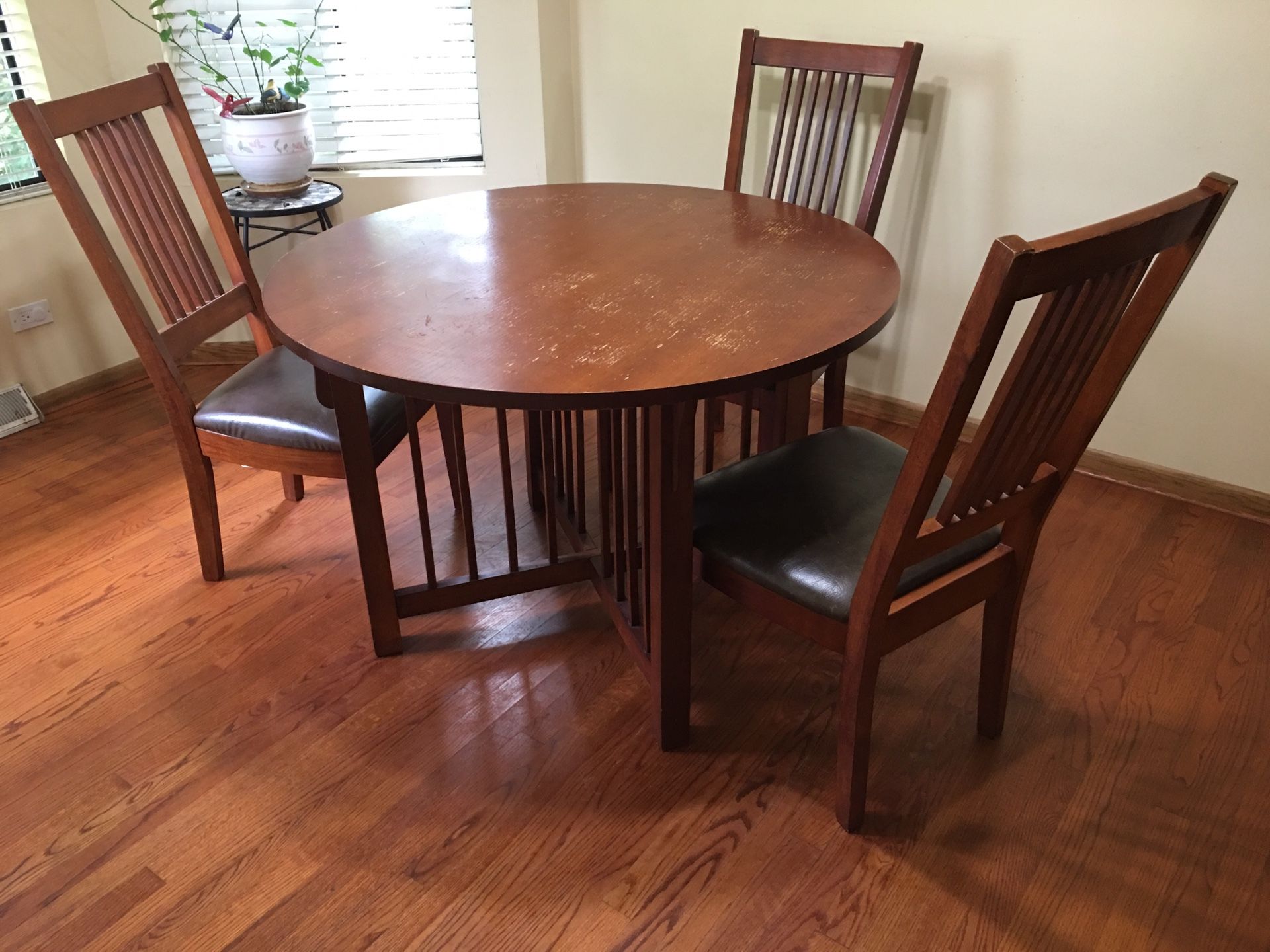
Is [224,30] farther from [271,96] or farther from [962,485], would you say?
[962,485]

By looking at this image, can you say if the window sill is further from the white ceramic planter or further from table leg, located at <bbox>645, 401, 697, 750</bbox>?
table leg, located at <bbox>645, 401, 697, 750</bbox>

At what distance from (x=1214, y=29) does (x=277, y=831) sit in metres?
2.34

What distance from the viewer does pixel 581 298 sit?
5.43 ft

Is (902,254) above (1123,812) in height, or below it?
above

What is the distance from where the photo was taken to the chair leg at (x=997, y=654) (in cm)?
166

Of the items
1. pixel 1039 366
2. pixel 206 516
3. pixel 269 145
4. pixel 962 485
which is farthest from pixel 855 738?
pixel 269 145

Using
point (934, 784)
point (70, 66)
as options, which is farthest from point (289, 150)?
point (934, 784)

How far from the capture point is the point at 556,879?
155 cm

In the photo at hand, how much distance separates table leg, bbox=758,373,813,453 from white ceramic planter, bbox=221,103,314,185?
1.50 metres

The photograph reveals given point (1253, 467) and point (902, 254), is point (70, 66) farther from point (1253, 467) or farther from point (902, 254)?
point (1253, 467)

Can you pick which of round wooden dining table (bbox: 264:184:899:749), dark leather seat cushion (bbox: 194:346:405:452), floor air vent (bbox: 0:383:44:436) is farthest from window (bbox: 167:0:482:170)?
dark leather seat cushion (bbox: 194:346:405:452)

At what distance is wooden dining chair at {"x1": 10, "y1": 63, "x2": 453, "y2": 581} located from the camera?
1912mm

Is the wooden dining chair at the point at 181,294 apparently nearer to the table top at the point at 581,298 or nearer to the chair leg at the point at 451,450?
the chair leg at the point at 451,450

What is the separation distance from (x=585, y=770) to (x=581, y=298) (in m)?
0.80
